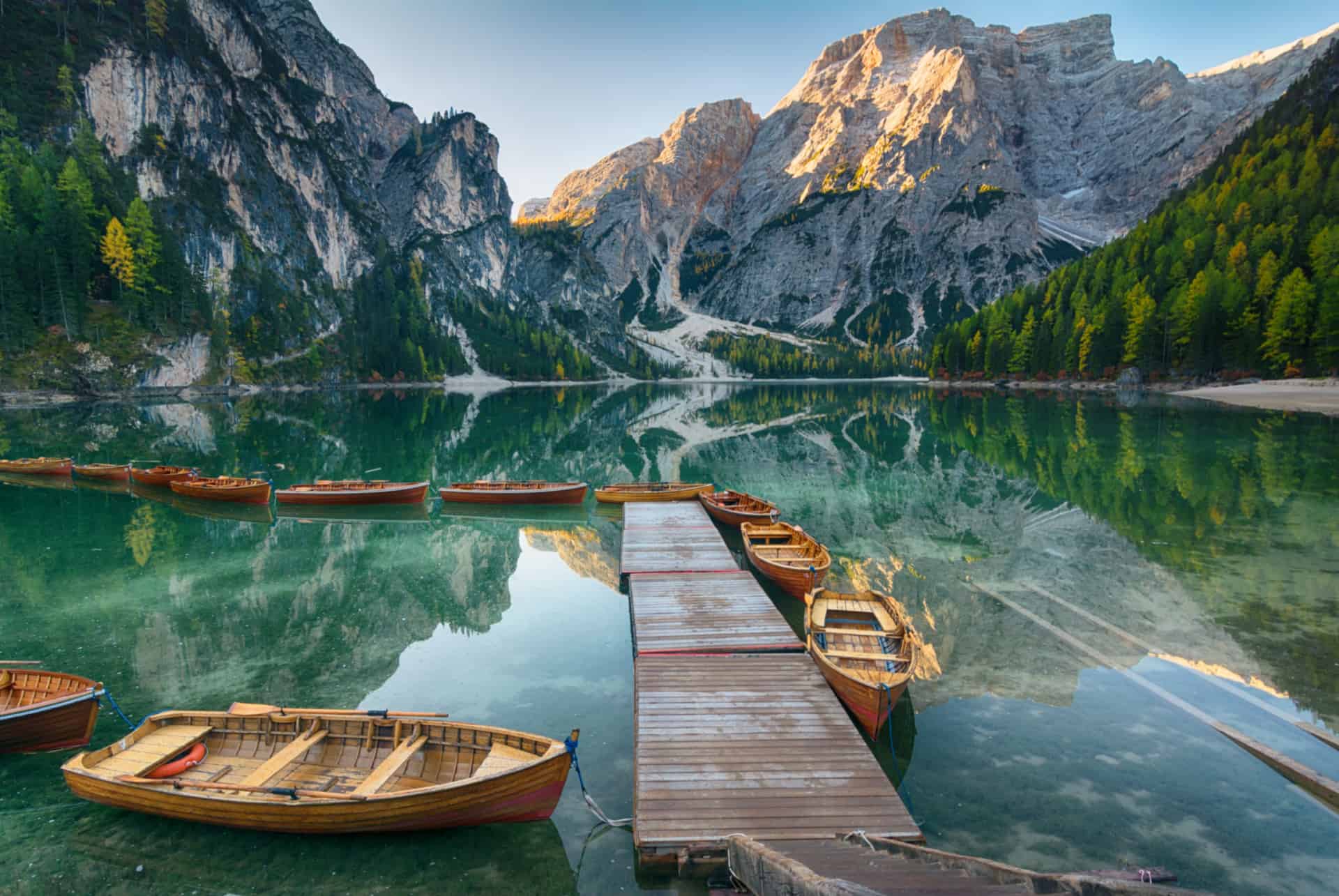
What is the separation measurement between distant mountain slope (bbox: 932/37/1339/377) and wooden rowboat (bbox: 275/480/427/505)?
330ft

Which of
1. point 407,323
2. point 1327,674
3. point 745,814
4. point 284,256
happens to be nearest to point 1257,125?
point 1327,674

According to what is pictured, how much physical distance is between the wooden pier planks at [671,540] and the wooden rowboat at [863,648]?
636 centimetres

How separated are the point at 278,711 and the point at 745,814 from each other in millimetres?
8528

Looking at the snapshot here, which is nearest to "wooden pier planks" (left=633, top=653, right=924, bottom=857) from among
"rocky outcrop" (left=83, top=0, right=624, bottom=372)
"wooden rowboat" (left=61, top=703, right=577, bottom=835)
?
"wooden rowboat" (left=61, top=703, right=577, bottom=835)

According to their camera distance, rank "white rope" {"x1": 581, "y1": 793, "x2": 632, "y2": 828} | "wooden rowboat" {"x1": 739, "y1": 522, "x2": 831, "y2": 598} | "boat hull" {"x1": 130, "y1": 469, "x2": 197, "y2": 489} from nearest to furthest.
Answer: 1. "white rope" {"x1": 581, "y1": 793, "x2": 632, "y2": 828}
2. "wooden rowboat" {"x1": 739, "y1": 522, "x2": 831, "y2": 598}
3. "boat hull" {"x1": 130, "y1": 469, "x2": 197, "y2": 489}

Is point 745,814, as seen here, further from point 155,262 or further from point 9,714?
point 155,262

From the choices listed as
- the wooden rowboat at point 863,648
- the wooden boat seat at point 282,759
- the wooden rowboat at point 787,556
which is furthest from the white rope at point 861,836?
the wooden rowboat at point 787,556

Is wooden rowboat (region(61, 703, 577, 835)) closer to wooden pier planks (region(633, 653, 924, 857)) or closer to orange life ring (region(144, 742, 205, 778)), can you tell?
orange life ring (region(144, 742, 205, 778))

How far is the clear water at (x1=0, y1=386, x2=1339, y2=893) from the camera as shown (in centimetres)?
983

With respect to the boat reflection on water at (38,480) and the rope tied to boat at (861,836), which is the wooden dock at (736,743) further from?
the boat reflection on water at (38,480)

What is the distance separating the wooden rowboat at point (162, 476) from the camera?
37934mm

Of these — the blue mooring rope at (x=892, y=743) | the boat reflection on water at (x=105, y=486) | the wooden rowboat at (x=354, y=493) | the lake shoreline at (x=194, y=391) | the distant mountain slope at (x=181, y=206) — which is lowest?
the blue mooring rope at (x=892, y=743)

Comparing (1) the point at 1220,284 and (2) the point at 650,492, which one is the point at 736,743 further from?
(1) the point at 1220,284

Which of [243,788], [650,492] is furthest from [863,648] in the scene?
[650,492]
